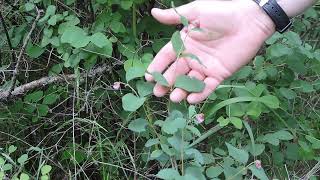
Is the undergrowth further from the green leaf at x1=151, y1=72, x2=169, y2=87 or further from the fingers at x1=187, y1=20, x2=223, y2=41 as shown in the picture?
the green leaf at x1=151, y1=72, x2=169, y2=87

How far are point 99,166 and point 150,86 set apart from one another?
22.2 inches

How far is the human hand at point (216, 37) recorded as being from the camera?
1897 millimetres

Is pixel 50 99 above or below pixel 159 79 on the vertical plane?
below

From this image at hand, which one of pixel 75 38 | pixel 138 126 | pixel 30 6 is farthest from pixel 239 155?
pixel 30 6

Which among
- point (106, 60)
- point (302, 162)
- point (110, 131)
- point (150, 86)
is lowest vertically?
point (302, 162)

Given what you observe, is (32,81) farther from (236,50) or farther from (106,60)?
(236,50)

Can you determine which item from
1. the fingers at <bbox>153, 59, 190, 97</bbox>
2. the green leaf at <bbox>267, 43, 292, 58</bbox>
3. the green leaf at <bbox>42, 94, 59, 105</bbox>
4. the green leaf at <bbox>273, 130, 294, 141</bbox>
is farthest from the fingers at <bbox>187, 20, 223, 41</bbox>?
the green leaf at <bbox>42, 94, 59, 105</bbox>

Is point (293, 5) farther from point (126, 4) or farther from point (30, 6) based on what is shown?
point (30, 6)

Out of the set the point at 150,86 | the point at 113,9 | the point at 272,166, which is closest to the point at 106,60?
the point at 113,9

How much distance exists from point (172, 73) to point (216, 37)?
0.85 ft

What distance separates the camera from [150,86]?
1.77 meters

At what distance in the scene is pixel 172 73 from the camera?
6.00 feet

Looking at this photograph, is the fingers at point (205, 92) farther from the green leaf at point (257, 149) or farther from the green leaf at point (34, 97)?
the green leaf at point (34, 97)

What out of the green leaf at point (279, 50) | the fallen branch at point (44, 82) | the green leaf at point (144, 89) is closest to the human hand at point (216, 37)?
the green leaf at point (144, 89)
